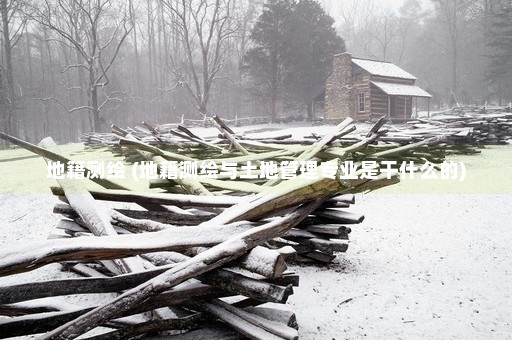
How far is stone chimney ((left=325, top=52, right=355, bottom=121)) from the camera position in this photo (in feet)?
97.5

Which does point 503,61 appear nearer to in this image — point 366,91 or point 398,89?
point 398,89

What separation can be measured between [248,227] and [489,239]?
117 inches

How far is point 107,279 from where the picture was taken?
1.78 metres

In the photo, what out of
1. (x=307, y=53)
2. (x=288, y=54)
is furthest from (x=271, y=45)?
(x=307, y=53)

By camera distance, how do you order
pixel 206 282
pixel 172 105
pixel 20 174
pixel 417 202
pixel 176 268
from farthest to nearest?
pixel 172 105, pixel 20 174, pixel 417 202, pixel 206 282, pixel 176 268

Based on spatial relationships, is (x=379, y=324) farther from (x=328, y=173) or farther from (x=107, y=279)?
(x=107, y=279)

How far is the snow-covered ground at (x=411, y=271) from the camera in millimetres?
2270

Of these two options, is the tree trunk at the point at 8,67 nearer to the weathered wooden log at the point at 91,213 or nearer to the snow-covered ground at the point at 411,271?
the snow-covered ground at the point at 411,271

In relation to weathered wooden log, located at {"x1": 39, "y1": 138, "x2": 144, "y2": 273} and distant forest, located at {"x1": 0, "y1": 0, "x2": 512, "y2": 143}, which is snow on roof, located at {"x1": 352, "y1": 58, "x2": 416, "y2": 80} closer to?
distant forest, located at {"x1": 0, "y1": 0, "x2": 512, "y2": 143}

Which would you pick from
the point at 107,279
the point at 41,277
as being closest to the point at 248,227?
the point at 107,279

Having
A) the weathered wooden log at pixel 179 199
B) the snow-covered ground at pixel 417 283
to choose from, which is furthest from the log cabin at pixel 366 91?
the weathered wooden log at pixel 179 199

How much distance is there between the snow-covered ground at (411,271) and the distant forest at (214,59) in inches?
813

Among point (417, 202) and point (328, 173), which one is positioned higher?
point (328, 173)

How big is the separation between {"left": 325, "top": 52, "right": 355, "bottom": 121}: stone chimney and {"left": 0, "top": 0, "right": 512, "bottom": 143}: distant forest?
3.34m
